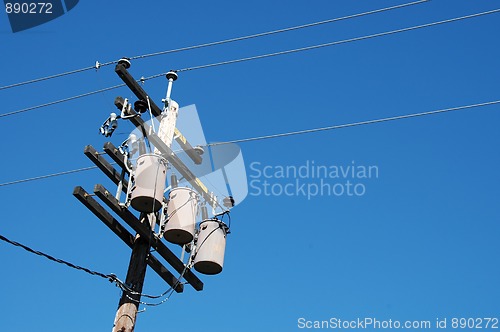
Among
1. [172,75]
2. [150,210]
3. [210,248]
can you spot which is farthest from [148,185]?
[172,75]

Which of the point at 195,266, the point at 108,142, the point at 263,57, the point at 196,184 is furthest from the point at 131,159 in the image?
the point at 263,57

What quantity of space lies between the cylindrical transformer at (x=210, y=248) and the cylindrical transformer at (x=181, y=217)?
228 mm

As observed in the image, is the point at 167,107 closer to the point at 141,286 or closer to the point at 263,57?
the point at 263,57

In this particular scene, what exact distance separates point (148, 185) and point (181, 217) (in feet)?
1.82

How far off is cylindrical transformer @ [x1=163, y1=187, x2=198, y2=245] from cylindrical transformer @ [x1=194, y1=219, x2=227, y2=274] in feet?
0.75

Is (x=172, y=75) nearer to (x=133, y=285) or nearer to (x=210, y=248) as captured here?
(x=210, y=248)

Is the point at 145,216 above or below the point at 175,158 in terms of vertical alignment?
below

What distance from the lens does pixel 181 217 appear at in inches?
313

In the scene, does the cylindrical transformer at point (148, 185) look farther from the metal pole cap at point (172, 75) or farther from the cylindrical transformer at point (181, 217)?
the metal pole cap at point (172, 75)

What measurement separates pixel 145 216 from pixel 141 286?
87cm

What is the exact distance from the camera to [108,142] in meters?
8.17

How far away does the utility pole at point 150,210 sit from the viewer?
7.70m

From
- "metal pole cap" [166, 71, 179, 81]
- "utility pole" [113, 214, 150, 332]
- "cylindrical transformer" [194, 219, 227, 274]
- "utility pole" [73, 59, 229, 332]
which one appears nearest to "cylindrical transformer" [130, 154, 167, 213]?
"utility pole" [73, 59, 229, 332]

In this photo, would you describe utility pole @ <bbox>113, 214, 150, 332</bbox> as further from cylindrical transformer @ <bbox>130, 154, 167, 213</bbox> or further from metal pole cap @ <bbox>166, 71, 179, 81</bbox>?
metal pole cap @ <bbox>166, 71, 179, 81</bbox>
